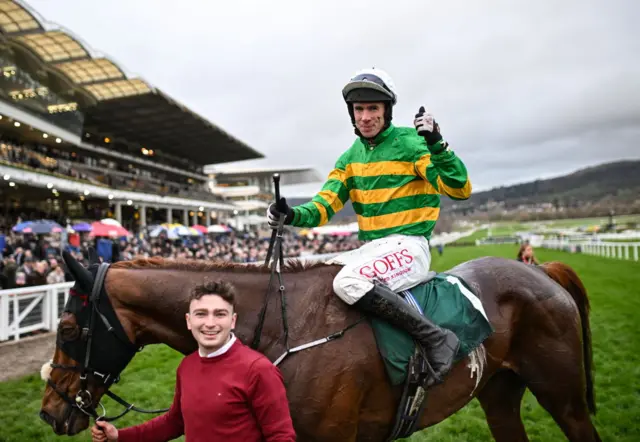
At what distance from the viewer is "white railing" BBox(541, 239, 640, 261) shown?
58.6ft

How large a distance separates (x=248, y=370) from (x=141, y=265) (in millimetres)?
1123

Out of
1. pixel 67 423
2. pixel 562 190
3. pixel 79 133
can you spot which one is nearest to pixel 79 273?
pixel 67 423

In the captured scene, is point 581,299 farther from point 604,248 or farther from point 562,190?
point 562,190

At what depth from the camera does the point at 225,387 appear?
5.32 ft

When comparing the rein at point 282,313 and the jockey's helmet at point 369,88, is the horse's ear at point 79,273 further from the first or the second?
the jockey's helmet at point 369,88

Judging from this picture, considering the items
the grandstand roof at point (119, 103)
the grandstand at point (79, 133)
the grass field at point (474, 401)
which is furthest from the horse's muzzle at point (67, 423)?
the grandstand roof at point (119, 103)

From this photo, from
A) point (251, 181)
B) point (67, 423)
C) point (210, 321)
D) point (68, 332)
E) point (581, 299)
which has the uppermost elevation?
point (251, 181)

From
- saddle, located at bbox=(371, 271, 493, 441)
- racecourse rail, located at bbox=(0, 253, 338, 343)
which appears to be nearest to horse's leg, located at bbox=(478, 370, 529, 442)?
saddle, located at bbox=(371, 271, 493, 441)

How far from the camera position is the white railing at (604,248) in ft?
58.6

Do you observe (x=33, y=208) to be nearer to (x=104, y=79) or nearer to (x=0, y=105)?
(x=0, y=105)

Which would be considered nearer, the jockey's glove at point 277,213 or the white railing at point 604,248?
the jockey's glove at point 277,213

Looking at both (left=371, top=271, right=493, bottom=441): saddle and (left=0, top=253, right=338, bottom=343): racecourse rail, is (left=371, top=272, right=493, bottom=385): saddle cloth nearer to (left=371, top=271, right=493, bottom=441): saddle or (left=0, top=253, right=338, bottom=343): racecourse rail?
(left=371, top=271, right=493, bottom=441): saddle

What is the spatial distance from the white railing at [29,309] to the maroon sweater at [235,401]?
7654mm

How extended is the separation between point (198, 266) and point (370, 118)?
1330 mm
